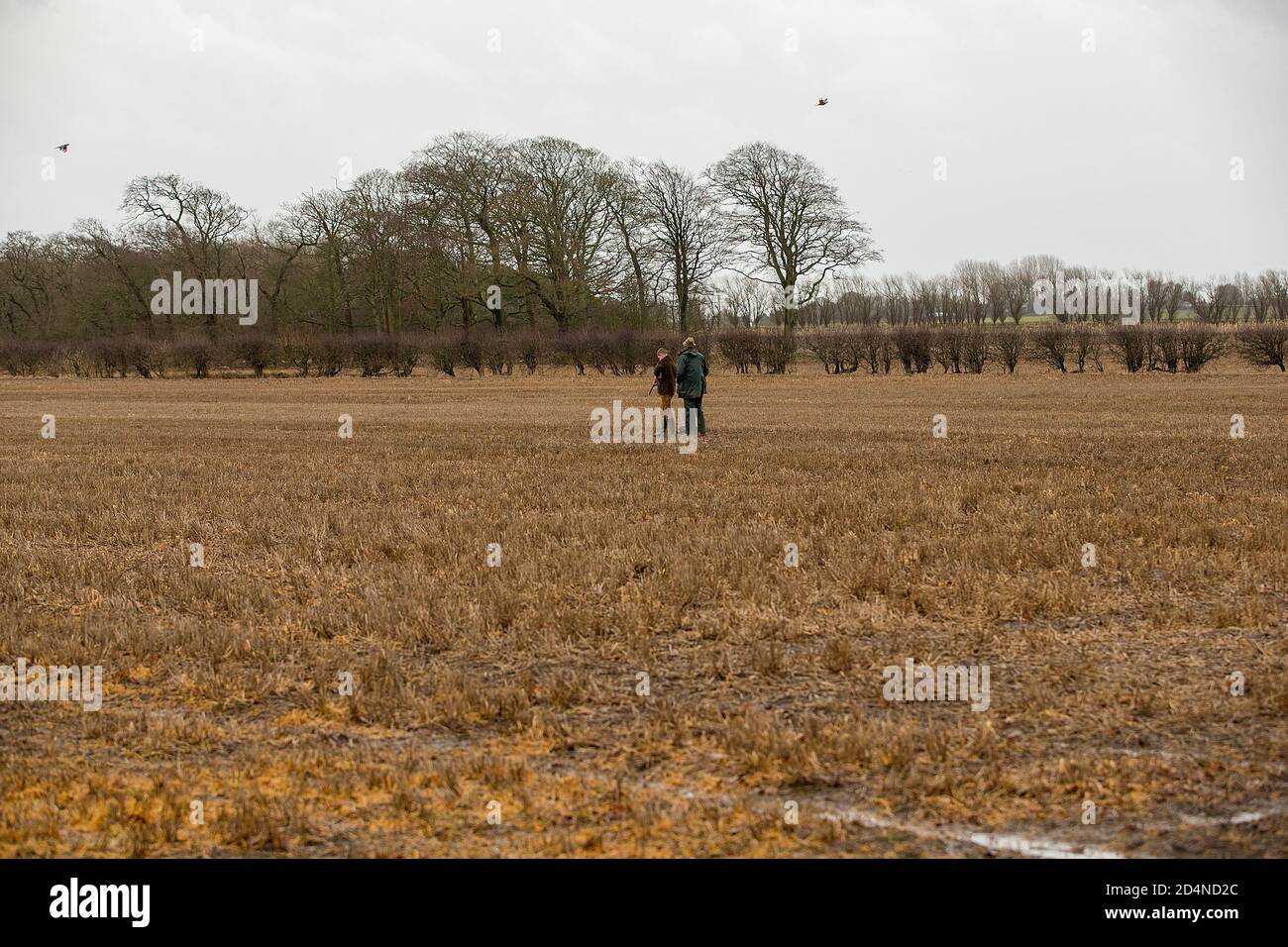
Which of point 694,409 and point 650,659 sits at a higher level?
point 694,409

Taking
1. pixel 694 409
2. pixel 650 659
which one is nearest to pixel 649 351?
pixel 694 409

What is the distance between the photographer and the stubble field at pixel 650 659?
15.2 feet

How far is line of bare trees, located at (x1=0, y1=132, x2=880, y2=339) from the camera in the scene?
53531 mm

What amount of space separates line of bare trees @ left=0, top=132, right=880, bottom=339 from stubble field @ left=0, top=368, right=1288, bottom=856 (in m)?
37.7

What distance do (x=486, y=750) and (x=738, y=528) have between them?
571cm

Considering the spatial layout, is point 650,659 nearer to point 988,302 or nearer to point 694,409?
point 694,409

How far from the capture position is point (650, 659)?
22.6ft

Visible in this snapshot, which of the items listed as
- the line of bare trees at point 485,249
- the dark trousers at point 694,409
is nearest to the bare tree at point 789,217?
the line of bare trees at point 485,249

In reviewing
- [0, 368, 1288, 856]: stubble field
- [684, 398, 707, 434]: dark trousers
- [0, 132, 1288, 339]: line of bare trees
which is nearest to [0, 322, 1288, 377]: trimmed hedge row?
[0, 132, 1288, 339]: line of bare trees

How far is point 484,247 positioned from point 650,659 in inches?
1927

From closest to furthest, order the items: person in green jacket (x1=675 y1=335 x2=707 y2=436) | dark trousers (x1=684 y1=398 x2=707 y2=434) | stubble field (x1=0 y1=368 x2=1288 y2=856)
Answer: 1. stubble field (x1=0 y1=368 x2=1288 y2=856)
2. person in green jacket (x1=675 y1=335 x2=707 y2=436)
3. dark trousers (x1=684 y1=398 x2=707 y2=434)

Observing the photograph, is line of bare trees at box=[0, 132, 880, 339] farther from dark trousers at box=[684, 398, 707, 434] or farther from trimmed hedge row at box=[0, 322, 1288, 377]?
dark trousers at box=[684, 398, 707, 434]
